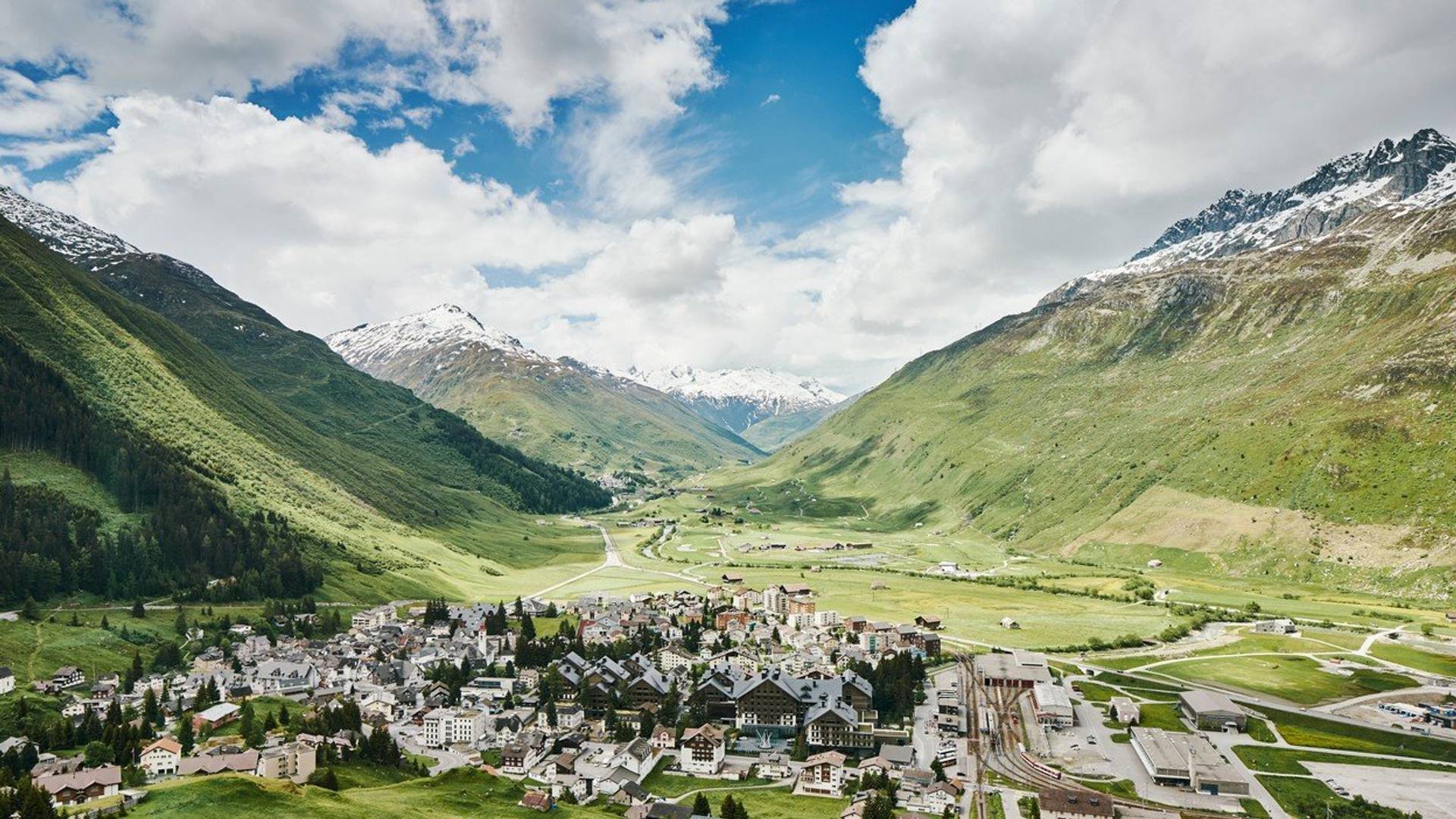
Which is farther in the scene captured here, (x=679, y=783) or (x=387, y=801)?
(x=679, y=783)

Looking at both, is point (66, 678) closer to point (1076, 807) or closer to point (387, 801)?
point (387, 801)

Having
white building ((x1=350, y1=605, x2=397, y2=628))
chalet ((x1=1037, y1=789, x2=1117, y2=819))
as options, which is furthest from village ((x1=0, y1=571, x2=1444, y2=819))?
white building ((x1=350, y1=605, x2=397, y2=628))

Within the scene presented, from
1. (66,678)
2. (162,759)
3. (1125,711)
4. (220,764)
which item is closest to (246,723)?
(162,759)

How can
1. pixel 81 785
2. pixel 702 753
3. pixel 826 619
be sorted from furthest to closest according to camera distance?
pixel 826 619, pixel 702 753, pixel 81 785

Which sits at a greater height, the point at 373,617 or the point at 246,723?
the point at 373,617

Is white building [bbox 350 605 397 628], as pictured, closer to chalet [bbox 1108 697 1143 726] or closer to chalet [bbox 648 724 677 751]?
chalet [bbox 648 724 677 751]

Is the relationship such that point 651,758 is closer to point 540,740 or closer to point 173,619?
point 540,740

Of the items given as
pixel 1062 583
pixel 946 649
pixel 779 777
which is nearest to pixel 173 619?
pixel 779 777

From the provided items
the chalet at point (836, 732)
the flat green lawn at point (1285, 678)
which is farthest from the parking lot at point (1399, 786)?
the chalet at point (836, 732)
